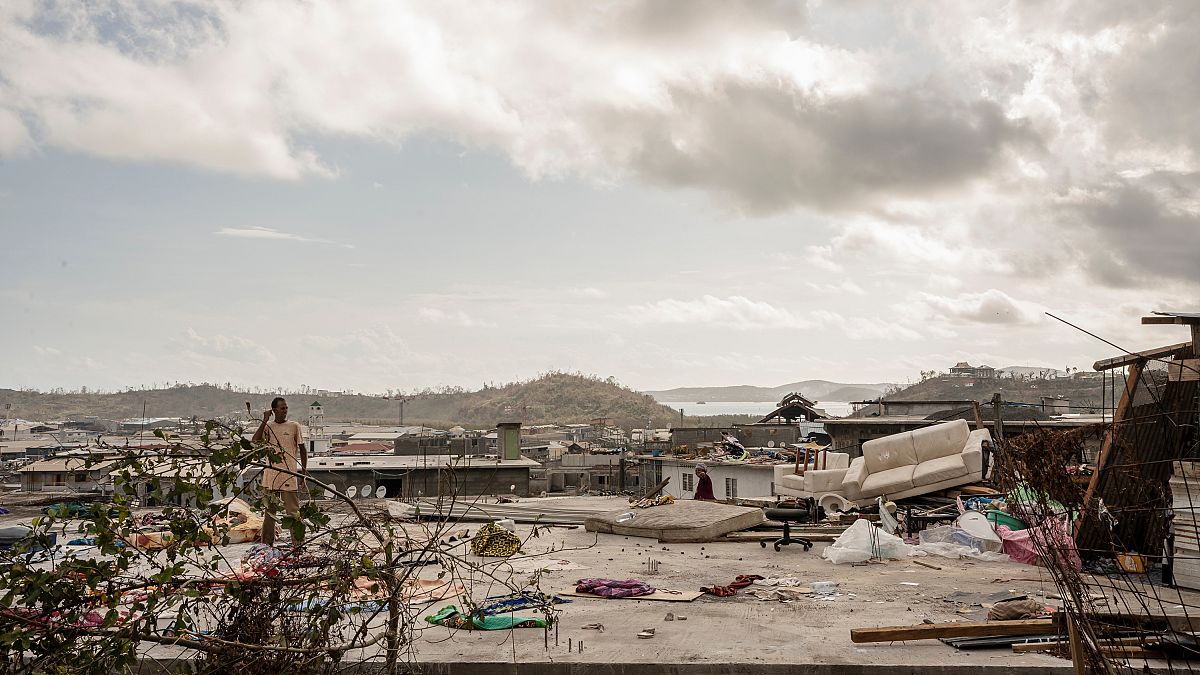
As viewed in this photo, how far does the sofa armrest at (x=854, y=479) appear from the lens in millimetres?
16375

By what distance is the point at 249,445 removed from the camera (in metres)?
3.99

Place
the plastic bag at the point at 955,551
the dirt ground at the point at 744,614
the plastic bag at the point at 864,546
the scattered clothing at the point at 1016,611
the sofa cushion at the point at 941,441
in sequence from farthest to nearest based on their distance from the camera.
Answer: the sofa cushion at the point at 941,441
the plastic bag at the point at 955,551
the plastic bag at the point at 864,546
the scattered clothing at the point at 1016,611
the dirt ground at the point at 744,614

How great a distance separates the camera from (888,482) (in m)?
15.8

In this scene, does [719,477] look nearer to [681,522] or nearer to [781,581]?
[681,522]

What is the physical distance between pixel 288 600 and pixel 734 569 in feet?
20.3

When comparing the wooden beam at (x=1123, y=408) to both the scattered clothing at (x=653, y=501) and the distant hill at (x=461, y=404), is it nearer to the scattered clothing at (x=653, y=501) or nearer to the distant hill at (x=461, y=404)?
the scattered clothing at (x=653, y=501)

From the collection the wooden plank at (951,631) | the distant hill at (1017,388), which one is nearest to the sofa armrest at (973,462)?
the wooden plank at (951,631)

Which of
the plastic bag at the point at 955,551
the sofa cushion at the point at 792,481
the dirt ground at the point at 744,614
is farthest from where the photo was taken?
the sofa cushion at the point at 792,481

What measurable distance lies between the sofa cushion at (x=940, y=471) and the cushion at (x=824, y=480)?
2111mm

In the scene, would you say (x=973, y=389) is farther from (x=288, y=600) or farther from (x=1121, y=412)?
(x=288, y=600)

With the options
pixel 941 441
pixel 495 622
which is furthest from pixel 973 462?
pixel 495 622

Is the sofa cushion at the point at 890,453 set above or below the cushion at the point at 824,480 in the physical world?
above

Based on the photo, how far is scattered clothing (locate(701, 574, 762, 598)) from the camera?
28.0 ft

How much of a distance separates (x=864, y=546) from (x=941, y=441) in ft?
22.2
